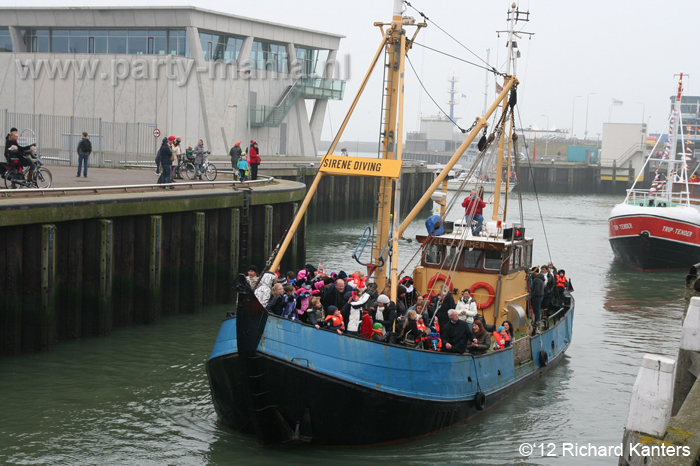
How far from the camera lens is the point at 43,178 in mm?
21391

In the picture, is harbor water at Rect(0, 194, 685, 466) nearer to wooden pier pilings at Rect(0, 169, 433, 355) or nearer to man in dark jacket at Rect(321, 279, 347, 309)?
wooden pier pilings at Rect(0, 169, 433, 355)

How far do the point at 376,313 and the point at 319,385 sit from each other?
80.3 inches

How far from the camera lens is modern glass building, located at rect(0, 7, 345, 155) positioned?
43.9m

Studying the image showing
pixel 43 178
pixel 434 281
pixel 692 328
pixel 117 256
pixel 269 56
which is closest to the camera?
pixel 692 328

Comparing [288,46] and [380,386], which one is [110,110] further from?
[380,386]

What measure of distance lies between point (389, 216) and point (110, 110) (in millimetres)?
31877

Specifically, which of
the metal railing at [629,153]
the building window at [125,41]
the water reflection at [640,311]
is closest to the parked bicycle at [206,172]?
the water reflection at [640,311]

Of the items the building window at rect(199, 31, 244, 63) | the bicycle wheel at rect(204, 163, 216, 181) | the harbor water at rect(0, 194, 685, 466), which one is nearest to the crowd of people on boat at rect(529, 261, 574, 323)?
the harbor water at rect(0, 194, 685, 466)

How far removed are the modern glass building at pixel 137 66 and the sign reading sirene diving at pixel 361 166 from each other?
30.8 m

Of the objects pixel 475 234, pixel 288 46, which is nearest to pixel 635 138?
pixel 288 46

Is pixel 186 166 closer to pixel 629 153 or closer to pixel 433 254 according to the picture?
pixel 433 254

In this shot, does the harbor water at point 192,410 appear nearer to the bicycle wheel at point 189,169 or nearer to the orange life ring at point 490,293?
the orange life ring at point 490,293

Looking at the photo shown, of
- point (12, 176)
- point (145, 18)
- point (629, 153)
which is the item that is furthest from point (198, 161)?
point (629, 153)

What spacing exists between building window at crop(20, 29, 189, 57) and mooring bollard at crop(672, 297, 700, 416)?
4075 centimetres
